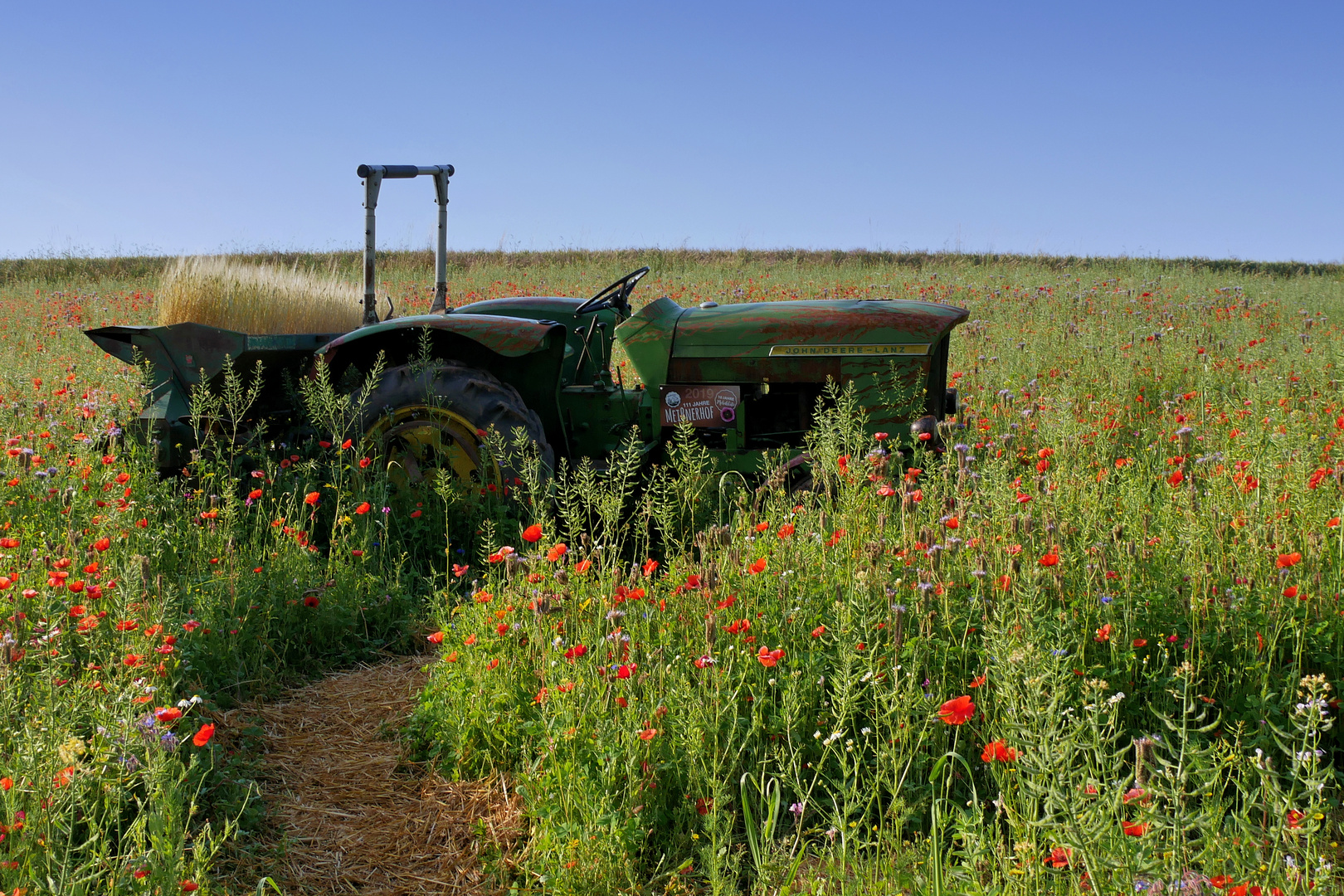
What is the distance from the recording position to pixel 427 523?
4.86 meters

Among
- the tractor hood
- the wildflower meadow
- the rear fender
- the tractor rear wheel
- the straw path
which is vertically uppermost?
the tractor hood

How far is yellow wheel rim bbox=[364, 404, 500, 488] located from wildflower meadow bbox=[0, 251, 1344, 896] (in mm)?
117

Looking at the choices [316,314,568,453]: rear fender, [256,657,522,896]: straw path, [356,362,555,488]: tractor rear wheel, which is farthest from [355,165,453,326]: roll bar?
[256,657,522,896]: straw path

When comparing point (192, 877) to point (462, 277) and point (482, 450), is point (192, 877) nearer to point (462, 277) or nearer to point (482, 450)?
point (482, 450)

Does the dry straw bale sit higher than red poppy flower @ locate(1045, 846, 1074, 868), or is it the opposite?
the dry straw bale

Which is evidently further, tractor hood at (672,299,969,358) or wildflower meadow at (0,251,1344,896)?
tractor hood at (672,299,969,358)

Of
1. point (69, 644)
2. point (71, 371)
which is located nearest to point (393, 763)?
point (69, 644)

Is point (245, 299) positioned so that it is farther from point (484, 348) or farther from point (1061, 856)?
A: point (1061, 856)

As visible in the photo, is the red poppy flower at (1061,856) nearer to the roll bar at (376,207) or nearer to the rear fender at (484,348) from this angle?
the rear fender at (484,348)

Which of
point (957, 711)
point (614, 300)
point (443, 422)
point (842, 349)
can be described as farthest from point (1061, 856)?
point (614, 300)

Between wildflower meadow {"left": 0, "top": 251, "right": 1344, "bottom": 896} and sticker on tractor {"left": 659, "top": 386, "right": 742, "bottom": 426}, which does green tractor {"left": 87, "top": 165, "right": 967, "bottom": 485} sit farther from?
wildflower meadow {"left": 0, "top": 251, "right": 1344, "bottom": 896}

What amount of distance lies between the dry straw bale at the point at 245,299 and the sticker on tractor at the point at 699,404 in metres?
2.16

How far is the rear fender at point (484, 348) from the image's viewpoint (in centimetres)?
485

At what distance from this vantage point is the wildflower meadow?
203cm
